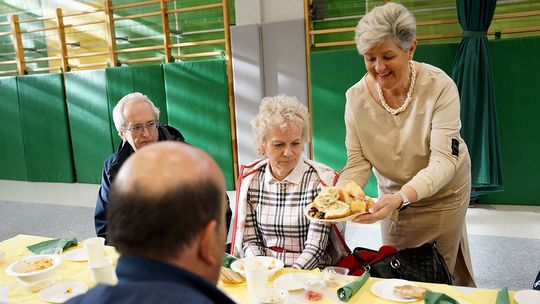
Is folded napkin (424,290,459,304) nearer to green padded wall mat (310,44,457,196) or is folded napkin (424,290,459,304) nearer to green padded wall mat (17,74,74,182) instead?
green padded wall mat (310,44,457,196)

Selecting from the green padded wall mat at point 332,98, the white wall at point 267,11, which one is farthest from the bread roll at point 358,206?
the white wall at point 267,11

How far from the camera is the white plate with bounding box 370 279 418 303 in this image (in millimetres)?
1463

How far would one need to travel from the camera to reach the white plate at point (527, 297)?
1.39 m

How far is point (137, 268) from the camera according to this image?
71 cm

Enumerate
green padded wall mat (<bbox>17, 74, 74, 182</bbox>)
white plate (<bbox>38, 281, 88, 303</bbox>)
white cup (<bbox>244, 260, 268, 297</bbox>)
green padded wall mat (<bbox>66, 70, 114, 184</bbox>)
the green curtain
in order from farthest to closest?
green padded wall mat (<bbox>17, 74, 74, 182</bbox>), green padded wall mat (<bbox>66, 70, 114, 184</bbox>), the green curtain, white plate (<bbox>38, 281, 88, 303</bbox>), white cup (<bbox>244, 260, 268, 297</bbox>)

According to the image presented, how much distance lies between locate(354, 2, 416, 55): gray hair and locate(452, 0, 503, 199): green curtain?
8.80ft

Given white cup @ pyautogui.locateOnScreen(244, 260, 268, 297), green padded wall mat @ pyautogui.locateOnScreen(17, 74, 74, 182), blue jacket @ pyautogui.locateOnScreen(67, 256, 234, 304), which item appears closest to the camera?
blue jacket @ pyautogui.locateOnScreen(67, 256, 234, 304)

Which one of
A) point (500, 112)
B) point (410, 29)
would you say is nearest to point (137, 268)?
point (410, 29)

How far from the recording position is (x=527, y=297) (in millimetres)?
1415

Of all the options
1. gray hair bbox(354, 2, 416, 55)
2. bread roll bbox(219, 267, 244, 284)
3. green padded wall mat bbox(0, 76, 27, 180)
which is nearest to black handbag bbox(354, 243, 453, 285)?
bread roll bbox(219, 267, 244, 284)

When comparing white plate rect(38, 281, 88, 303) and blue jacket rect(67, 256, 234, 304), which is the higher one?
blue jacket rect(67, 256, 234, 304)

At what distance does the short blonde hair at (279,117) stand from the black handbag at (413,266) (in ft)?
2.25

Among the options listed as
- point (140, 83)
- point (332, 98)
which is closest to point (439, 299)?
point (332, 98)

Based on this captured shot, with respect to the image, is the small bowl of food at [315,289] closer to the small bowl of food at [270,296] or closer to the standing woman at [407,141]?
the small bowl of food at [270,296]
